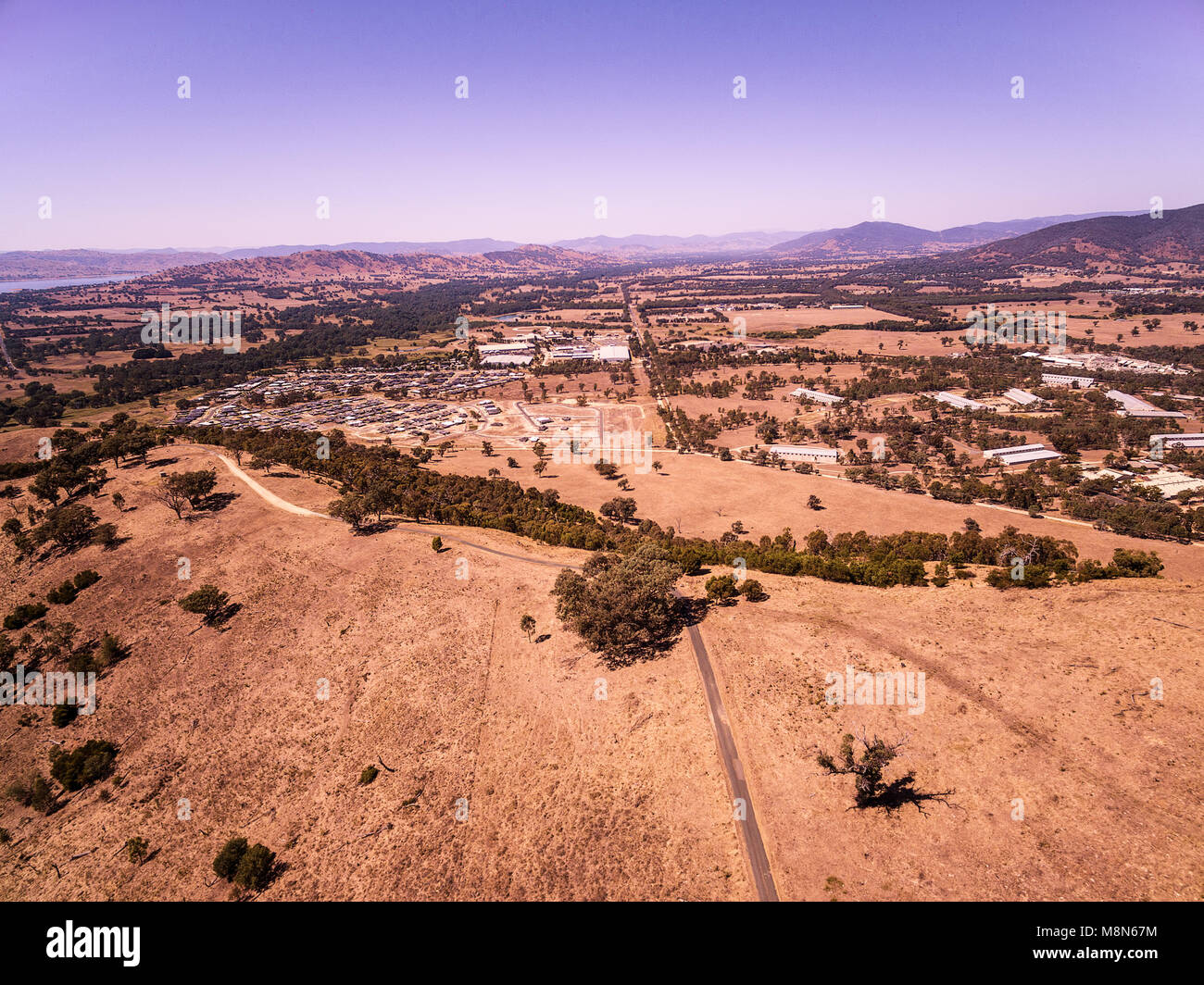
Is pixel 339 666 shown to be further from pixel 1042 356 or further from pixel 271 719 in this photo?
pixel 1042 356

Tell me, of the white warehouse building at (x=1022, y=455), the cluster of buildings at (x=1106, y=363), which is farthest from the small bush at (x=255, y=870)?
the cluster of buildings at (x=1106, y=363)

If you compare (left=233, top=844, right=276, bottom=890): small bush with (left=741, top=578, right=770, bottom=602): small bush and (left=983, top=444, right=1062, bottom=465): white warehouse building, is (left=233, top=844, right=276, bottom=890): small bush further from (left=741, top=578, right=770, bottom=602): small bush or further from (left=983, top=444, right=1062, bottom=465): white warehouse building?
(left=983, top=444, right=1062, bottom=465): white warehouse building

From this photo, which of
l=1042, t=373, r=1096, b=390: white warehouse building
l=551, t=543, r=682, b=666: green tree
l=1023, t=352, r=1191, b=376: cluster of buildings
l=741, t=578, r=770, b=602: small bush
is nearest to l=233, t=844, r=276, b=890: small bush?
l=551, t=543, r=682, b=666: green tree

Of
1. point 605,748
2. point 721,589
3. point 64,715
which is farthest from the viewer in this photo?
point 721,589

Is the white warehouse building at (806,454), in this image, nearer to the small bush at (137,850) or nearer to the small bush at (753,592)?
the small bush at (753,592)

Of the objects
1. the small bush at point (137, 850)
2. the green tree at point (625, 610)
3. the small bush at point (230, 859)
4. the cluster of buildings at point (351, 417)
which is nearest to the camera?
the small bush at point (230, 859)

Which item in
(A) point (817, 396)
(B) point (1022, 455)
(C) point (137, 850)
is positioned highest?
(A) point (817, 396)

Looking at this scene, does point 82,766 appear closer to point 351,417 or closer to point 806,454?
point 806,454

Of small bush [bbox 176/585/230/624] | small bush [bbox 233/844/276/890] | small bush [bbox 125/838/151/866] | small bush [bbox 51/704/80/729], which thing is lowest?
small bush [bbox 125/838/151/866]

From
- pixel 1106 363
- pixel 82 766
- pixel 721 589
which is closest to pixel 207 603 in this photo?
pixel 82 766
